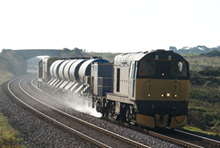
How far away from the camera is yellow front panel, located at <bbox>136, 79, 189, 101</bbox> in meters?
14.5

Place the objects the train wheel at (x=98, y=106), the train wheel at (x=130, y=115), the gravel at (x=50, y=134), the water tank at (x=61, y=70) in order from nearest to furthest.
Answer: the gravel at (x=50, y=134) < the train wheel at (x=130, y=115) < the train wheel at (x=98, y=106) < the water tank at (x=61, y=70)

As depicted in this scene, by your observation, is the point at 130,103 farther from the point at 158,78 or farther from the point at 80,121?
the point at 80,121

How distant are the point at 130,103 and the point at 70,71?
13.1 metres

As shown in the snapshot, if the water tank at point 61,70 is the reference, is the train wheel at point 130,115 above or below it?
below

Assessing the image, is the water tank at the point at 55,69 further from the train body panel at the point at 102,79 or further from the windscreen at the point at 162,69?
the windscreen at the point at 162,69

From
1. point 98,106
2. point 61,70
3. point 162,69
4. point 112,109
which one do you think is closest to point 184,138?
point 162,69

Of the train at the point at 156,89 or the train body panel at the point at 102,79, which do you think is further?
the train body panel at the point at 102,79

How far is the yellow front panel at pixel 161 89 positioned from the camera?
1448 cm

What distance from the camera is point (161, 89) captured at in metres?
14.7

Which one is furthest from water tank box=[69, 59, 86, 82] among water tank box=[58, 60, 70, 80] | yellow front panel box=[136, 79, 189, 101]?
yellow front panel box=[136, 79, 189, 101]

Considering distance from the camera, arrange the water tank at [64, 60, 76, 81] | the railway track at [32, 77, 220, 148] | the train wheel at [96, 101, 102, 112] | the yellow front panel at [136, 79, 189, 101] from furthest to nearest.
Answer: the water tank at [64, 60, 76, 81]
the train wheel at [96, 101, 102, 112]
the yellow front panel at [136, 79, 189, 101]
the railway track at [32, 77, 220, 148]

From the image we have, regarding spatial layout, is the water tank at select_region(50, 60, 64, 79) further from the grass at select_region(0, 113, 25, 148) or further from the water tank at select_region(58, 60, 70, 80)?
the grass at select_region(0, 113, 25, 148)

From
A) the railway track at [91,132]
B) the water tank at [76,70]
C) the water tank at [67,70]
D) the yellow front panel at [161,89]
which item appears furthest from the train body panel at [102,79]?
the water tank at [67,70]

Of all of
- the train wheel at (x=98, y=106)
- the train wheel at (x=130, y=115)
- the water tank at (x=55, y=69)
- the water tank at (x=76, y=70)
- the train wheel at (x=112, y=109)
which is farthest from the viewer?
the water tank at (x=55, y=69)
